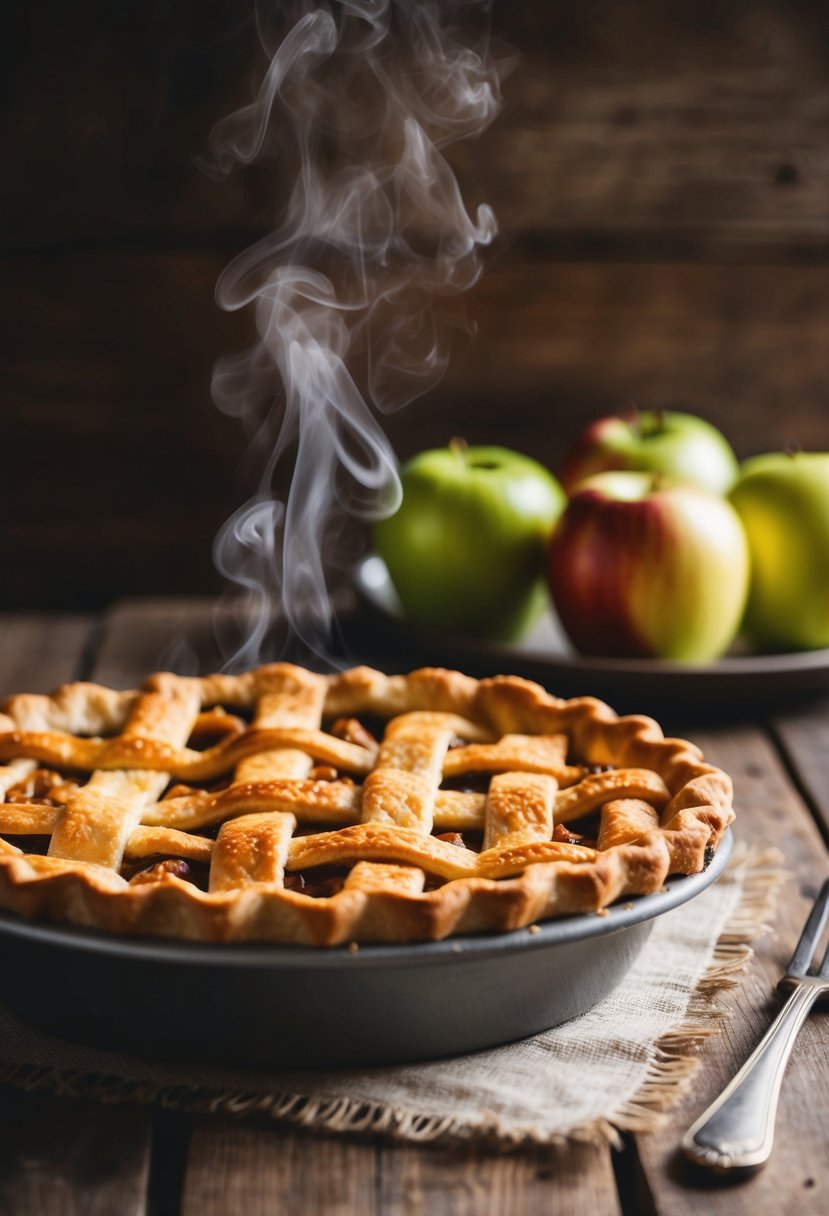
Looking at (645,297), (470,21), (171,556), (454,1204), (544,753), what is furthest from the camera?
(171,556)

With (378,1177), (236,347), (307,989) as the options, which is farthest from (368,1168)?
(236,347)

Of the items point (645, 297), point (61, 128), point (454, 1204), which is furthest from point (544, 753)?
point (61, 128)

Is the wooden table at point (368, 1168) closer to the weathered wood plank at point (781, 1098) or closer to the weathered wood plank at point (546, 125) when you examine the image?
the weathered wood plank at point (781, 1098)

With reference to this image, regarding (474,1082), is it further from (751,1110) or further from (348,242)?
(348,242)

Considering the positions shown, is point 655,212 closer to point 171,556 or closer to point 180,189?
point 180,189

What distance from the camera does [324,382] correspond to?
9.29 feet

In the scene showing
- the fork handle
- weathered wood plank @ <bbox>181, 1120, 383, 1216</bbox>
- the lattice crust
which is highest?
the lattice crust

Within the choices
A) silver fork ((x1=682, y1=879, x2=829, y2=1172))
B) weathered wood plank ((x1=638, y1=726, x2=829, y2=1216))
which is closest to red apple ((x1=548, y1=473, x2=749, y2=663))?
weathered wood plank ((x1=638, y1=726, x2=829, y2=1216))

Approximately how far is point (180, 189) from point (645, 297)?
96 cm

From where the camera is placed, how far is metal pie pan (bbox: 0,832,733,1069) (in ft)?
2.81

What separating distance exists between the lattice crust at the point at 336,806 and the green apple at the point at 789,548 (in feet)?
2.15

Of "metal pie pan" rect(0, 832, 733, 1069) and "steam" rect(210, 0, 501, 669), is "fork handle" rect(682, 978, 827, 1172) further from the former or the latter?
"steam" rect(210, 0, 501, 669)

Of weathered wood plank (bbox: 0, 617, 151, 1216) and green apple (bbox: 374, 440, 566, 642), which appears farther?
green apple (bbox: 374, 440, 566, 642)

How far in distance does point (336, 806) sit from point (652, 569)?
0.79 metres
